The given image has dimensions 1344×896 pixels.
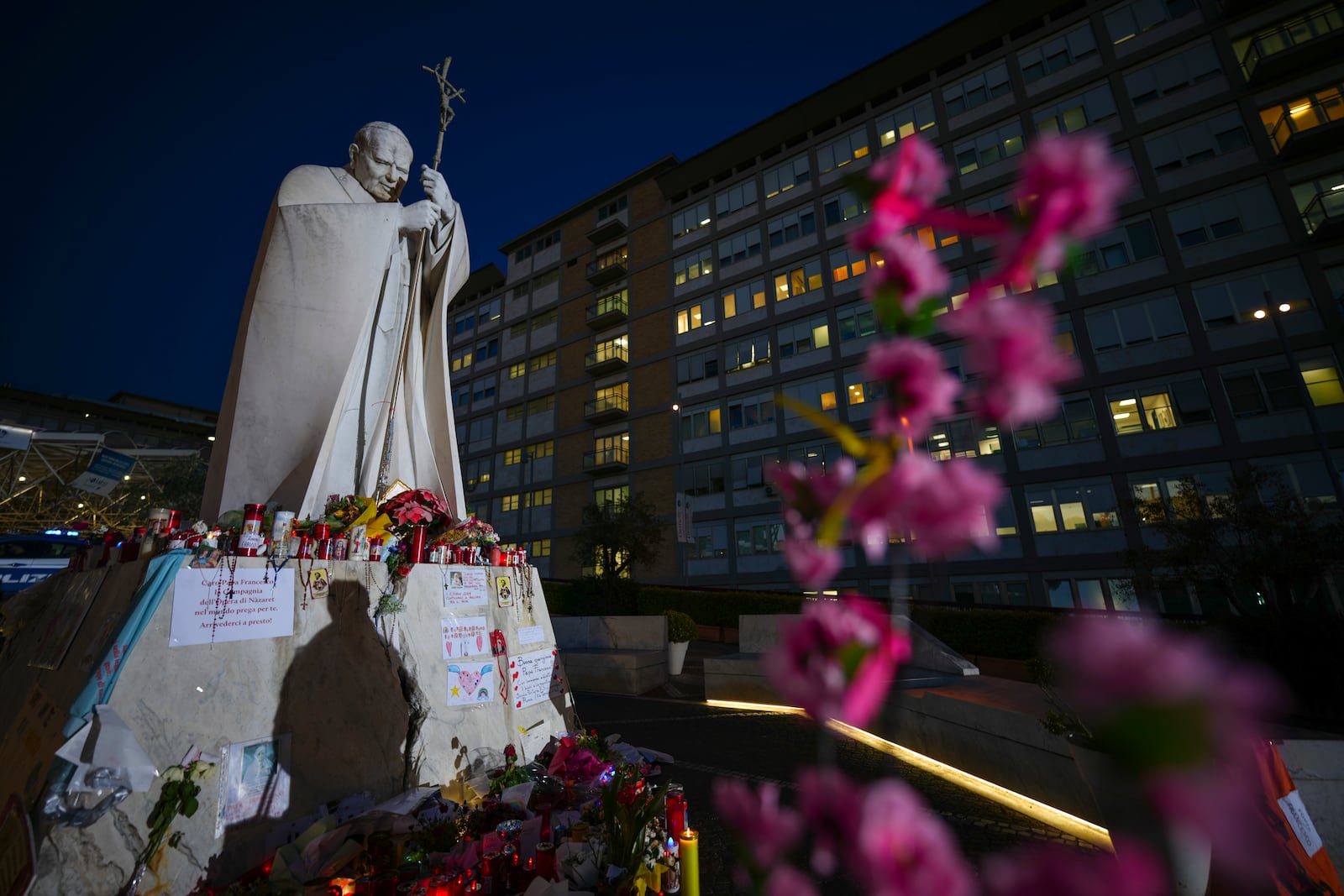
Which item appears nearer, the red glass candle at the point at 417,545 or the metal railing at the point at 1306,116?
the red glass candle at the point at 417,545

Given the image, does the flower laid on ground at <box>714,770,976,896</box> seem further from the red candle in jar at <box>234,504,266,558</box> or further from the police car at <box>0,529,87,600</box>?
the police car at <box>0,529,87,600</box>

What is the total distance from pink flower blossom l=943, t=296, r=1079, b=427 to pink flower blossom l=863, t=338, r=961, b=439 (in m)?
0.05

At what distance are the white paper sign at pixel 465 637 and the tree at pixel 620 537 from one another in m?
17.7

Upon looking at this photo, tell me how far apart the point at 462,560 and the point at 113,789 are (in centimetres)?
302

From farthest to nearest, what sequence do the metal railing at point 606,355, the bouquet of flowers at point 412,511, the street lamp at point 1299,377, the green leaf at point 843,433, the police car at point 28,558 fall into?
the metal railing at point 606,355
the street lamp at point 1299,377
the police car at point 28,558
the bouquet of flowers at point 412,511
the green leaf at point 843,433

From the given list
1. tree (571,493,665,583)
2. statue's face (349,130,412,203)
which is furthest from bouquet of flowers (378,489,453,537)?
tree (571,493,665,583)

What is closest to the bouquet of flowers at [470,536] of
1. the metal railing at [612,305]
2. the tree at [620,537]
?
the tree at [620,537]

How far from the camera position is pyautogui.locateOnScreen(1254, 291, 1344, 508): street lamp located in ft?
50.0

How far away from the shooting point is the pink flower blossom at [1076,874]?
627 mm

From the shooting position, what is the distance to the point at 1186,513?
13961 millimetres

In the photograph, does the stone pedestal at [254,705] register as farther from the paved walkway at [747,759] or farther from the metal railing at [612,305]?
the metal railing at [612,305]

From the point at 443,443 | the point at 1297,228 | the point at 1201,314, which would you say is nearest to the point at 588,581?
the point at 443,443

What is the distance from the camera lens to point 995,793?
18.2 feet

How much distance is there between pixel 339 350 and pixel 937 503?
6834 mm
